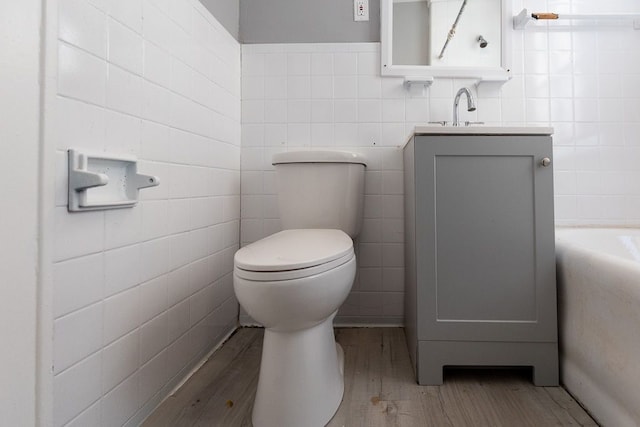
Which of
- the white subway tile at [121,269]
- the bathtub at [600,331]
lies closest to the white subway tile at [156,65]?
the white subway tile at [121,269]

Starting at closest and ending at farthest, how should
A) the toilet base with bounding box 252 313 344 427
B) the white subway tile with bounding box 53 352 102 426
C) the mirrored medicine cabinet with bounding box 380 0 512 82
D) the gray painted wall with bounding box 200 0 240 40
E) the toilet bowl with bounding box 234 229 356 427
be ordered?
the white subway tile with bounding box 53 352 102 426, the toilet bowl with bounding box 234 229 356 427, the toilet base with bounding box 252 313 344 427, the gray painted wall with bounding box 200 0 240 40, the mirrored medicine cabinet with bounding box 380 0 512 82

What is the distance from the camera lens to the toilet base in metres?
0.89

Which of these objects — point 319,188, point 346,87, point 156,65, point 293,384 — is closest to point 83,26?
point 156,65

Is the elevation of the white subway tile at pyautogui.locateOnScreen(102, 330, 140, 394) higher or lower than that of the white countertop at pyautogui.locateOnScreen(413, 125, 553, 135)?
lower

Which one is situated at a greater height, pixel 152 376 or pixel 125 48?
pixel 125 48

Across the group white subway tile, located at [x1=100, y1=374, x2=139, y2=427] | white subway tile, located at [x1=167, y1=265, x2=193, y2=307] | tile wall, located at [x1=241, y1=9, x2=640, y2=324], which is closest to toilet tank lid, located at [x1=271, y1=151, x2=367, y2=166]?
tile wall, located at [x1=241, y1=9, x2=640, y2=324]

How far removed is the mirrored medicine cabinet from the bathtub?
3.03ft

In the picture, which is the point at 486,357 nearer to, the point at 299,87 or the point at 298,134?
the point at 298,134

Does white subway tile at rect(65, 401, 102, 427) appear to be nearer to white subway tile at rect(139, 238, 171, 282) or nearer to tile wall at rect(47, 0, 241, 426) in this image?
tile wall at rect(47, 0, 241, 426)

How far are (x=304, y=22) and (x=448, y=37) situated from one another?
69cm

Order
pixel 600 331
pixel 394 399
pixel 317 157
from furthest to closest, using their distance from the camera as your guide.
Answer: pixel 317 157 → pixel 394 399 → pixel 600 331

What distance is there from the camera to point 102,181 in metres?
0.70

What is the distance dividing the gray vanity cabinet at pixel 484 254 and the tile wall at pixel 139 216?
79cm

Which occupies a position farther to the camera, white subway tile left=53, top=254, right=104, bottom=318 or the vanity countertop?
the vanity countertop
